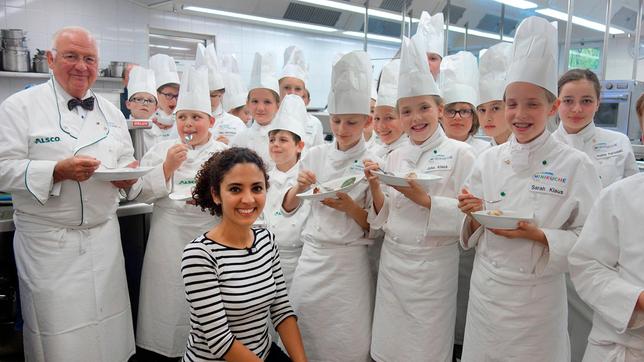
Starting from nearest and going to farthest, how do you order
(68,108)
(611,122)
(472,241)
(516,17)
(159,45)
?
(472,241)
(68,108)
(611,122)
(159,45)
(516,17)

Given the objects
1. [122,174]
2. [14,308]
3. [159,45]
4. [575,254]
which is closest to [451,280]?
[575,254]

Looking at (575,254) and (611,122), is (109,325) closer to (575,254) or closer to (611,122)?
(575,254)

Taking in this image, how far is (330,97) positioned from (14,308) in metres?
1.75

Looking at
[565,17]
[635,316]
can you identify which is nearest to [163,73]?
[635,316]

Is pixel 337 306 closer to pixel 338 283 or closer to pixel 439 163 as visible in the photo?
pixel 338 283

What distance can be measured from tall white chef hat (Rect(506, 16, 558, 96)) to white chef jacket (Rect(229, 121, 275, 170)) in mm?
1854

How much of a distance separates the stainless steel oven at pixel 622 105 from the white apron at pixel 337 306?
3.22 meters

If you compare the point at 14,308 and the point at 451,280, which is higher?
the point at 451,280

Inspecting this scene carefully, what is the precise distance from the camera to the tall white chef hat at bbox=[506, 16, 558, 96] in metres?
1.60

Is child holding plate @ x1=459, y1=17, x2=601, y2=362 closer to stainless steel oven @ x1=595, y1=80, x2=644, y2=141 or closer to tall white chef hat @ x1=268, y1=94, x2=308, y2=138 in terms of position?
tall white chef hat @ x1=268, y1=94, x2=308, y2=138

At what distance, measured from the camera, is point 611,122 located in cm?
423

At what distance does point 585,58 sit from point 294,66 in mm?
8935

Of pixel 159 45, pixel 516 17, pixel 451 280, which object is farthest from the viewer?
pixel 516 17

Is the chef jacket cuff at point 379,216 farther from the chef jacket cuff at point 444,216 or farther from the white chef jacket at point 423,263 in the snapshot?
the chef jacket cuff at point 444,216
